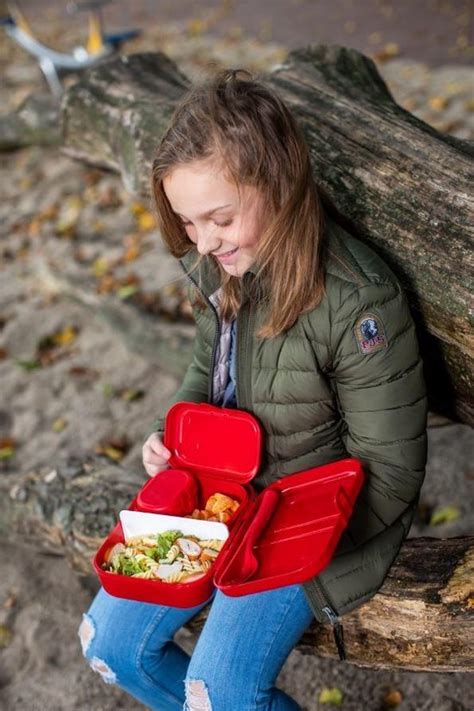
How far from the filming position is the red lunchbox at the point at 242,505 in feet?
5.77

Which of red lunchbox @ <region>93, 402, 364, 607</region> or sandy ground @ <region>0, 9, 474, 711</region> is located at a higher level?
red lunchbox @ <region>93, 402, 364, 607</region>

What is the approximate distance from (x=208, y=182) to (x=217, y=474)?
2.52 ft

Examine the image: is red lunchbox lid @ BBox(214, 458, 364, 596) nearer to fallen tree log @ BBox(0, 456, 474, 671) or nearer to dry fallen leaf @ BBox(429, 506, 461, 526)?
fallen tree log @ BBox(0, 456, 474, 671)

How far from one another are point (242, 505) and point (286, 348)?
385mm

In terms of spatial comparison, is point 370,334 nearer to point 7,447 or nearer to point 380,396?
point 380,396

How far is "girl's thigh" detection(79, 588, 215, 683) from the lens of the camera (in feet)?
6.93

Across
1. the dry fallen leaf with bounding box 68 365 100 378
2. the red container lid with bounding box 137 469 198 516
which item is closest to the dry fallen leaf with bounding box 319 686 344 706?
the red container lid with bounding box 137 469 198 516

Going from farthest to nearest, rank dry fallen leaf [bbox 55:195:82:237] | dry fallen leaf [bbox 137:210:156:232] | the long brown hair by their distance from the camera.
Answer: dry fallen leaf [bbox 55:195:82:237], dry fallen leaf [bbox 137:210:156:232], the long brown hair

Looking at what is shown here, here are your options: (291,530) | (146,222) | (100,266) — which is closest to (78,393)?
(100,266)

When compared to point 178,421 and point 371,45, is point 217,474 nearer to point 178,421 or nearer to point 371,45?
point 178,421

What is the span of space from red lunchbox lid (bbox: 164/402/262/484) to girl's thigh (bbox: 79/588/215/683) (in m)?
0.37

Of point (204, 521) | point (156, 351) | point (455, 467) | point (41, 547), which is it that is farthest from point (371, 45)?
point (204, 521)

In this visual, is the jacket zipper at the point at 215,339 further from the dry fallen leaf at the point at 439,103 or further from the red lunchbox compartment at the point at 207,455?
the dry fallen leaf at the point at 439,103

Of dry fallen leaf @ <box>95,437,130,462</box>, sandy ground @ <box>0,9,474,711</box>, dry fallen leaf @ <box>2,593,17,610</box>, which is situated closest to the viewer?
sandy ground @ <box>0,9,474,711</box>
